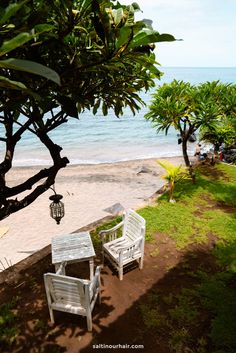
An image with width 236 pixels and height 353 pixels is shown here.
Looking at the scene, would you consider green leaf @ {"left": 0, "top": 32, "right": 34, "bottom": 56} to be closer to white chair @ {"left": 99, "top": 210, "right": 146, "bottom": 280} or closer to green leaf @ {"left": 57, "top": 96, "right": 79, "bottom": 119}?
green leaf @ {"left": 57, "top": 96, "right": 79, "bottom": 119}

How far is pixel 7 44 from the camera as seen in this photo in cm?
108

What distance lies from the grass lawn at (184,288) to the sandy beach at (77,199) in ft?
6.89

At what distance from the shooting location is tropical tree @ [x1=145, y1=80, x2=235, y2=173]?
9.52 meters

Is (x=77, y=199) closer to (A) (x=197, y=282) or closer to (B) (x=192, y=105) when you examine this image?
(B) (x=192, y=105)

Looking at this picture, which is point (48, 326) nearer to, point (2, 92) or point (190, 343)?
point (190, 343)

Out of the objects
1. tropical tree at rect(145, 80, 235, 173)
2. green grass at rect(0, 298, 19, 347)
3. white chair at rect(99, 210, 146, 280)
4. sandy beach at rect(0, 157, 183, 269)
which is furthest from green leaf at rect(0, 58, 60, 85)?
tropical tree at rect(145, 80, 235, 173)

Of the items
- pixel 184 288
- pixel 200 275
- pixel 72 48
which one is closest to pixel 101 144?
pixel 200 275

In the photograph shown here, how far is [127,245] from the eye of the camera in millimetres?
5730

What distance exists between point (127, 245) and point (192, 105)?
615 centimetres

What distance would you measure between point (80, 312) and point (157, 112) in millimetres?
7502

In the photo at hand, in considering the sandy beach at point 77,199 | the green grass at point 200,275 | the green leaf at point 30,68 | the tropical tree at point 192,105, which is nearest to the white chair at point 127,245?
the green grass at point 200,275

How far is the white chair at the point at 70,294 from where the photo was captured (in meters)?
4.17

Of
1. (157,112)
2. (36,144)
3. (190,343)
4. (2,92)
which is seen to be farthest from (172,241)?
(36,144)

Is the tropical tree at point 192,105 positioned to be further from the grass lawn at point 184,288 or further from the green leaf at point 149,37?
the green leaf at point 149,37
